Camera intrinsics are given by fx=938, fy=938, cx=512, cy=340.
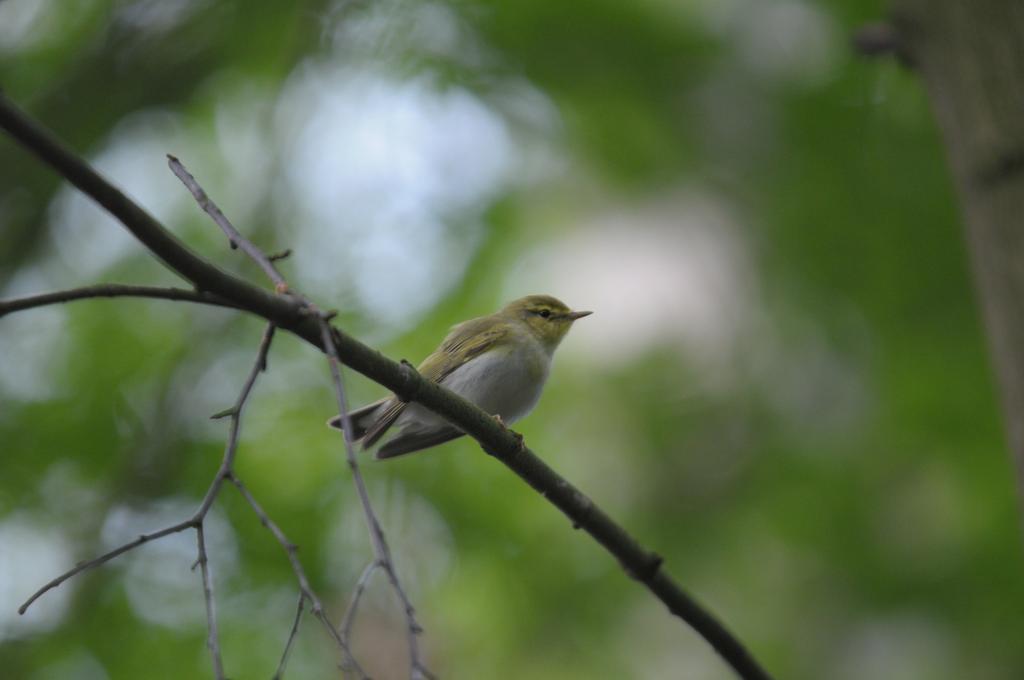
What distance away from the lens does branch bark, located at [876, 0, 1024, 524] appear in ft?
10.9

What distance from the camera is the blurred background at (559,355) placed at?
6.22 m

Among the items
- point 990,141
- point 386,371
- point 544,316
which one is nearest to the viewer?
point 386,371

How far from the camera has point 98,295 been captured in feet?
6.22

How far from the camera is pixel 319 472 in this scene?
22.1 feet

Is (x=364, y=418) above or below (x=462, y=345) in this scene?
below

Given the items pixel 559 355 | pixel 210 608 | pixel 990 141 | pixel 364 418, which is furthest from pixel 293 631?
pixel 559 355

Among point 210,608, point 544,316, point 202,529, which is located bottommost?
point 210,608

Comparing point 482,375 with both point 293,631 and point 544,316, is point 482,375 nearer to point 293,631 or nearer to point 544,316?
point 544,316

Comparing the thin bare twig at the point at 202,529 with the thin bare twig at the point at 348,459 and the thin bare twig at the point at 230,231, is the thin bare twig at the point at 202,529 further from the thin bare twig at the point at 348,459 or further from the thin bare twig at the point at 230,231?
the thin bare twig at the point at 230,231

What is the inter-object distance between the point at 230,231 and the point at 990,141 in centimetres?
285

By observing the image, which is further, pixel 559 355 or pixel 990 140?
pixel 559 355

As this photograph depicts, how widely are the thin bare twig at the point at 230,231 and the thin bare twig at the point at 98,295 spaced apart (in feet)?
0.41

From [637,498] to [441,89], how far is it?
411 centimetres

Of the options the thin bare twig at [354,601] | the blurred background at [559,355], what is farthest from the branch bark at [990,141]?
the blurred background at [559,355]
